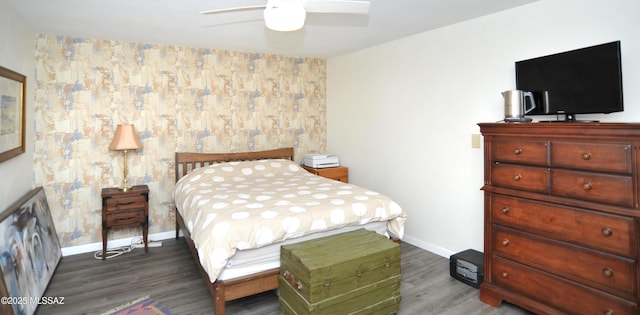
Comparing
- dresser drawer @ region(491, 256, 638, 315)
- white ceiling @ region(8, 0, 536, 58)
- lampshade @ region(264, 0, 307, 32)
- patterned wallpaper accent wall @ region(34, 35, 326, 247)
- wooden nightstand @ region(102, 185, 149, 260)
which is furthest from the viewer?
patterned wallpaper accent wall @ region(34, 35, 326, 247)

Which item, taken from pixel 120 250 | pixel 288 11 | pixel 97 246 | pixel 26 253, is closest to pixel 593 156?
pixel 288 11

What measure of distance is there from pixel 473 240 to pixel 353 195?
4.11 ft

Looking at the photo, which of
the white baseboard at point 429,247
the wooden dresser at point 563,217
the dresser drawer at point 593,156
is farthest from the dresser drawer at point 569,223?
the white baseboard at point 429,247

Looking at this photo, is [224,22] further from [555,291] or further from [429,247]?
[555,291]

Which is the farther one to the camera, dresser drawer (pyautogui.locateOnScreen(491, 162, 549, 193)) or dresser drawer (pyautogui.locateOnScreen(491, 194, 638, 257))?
dresser drawer (pyautogui.locateOnScreen(491, 162, 549, 193))

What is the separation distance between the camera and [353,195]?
312 cm

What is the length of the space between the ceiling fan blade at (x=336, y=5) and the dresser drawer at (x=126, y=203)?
106 inches

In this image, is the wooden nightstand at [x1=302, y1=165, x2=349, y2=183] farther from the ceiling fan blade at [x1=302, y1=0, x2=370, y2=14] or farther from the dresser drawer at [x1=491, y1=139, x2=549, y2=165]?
the ceiling fan blade at [x1=302, y1=0, x2=370, y2=14]

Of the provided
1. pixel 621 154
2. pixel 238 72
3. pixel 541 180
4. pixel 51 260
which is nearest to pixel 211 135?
pixel 238 72

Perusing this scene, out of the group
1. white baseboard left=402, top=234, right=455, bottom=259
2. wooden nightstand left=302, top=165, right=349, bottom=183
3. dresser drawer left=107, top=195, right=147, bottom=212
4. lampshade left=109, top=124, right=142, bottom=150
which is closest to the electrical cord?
dresser drawer left=107, top=195, right=147, bottom=212

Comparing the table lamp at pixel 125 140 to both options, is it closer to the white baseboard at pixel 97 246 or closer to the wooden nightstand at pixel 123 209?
the wooden nightstand at pixel 123 209

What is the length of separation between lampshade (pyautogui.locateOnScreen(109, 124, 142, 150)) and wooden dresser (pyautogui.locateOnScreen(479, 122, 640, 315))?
339 centimetres

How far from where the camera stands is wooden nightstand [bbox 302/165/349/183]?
4750 millimetres

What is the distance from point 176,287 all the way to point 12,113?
191cm
